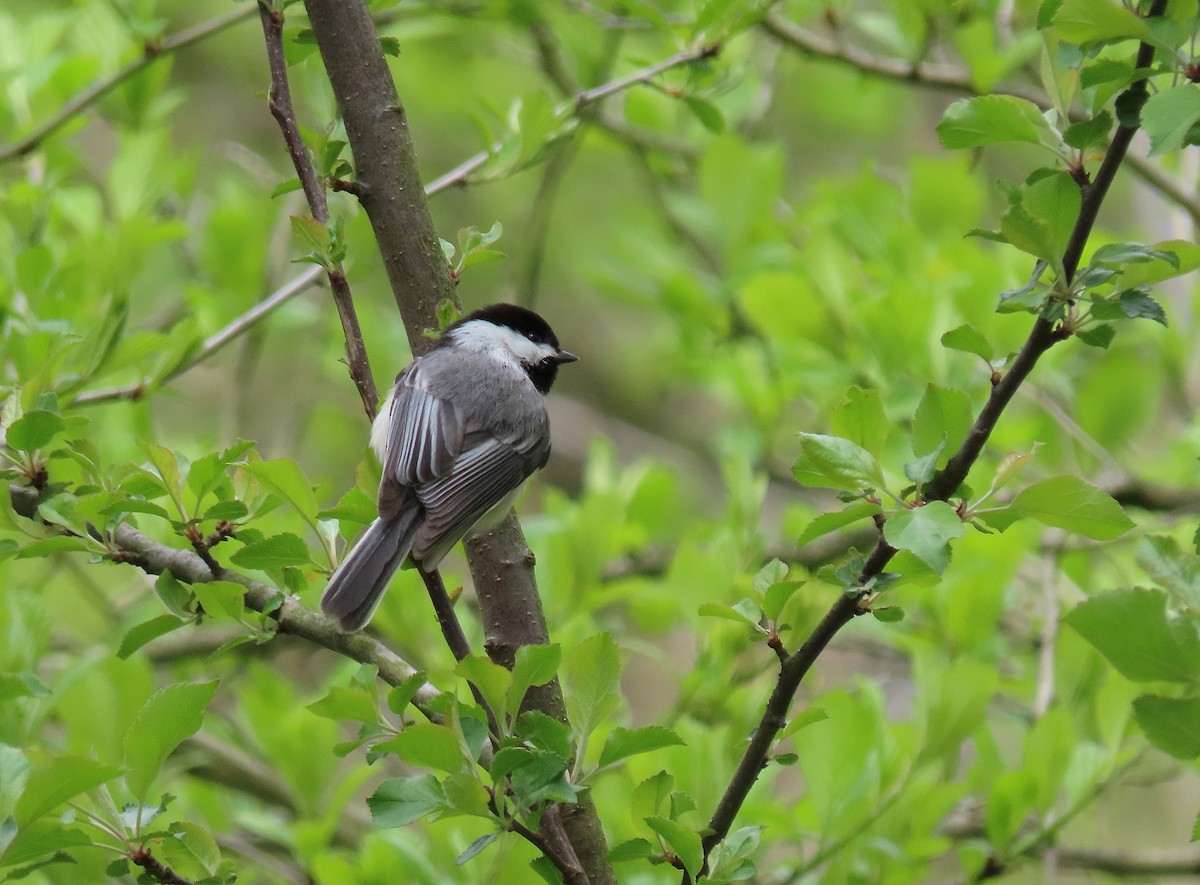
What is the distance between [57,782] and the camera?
113cm

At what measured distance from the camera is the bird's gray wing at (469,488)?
1730 millimetres

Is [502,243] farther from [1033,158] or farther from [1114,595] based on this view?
[1114,595]

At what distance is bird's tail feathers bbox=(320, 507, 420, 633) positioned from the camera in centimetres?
144

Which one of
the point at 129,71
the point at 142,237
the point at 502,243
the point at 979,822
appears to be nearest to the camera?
the point at 142,237

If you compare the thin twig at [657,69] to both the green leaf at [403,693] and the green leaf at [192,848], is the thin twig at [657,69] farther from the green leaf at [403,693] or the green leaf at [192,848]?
the green leaf at [192,848]

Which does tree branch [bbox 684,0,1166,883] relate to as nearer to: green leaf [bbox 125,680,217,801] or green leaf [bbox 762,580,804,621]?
green leaf [bbox 762,580,804,621]

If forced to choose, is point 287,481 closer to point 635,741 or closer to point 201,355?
point 635,741

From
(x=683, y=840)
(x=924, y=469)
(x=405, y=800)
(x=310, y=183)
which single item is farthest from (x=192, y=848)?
(x=924, y=469)

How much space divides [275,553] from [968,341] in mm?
733

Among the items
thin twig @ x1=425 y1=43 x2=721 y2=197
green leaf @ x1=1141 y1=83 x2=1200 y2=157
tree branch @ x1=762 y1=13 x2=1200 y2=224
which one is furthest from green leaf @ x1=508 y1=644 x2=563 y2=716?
tree branch @ x1=762 y1=13 x2=1200 y2=224

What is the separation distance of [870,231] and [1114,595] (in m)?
1.81

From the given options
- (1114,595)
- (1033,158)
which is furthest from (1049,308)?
(1033,158)

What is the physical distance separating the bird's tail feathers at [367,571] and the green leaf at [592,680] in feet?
0.97

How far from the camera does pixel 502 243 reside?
4.00m
